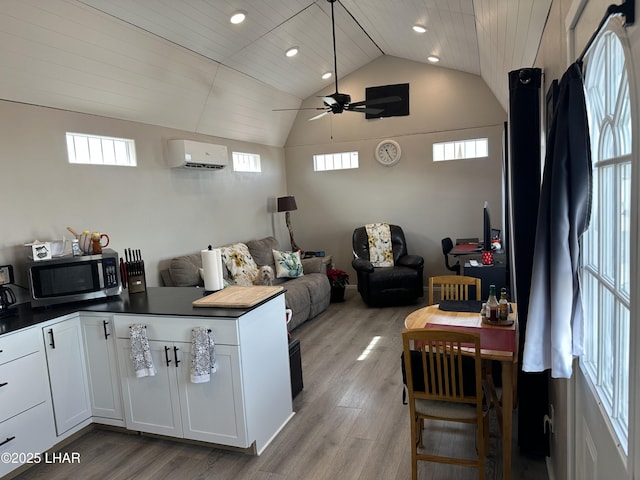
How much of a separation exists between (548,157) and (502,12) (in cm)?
163

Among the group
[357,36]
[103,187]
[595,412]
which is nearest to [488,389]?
[595,412]

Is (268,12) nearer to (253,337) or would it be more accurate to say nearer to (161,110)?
(161,110)

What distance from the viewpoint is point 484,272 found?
13.1 feet

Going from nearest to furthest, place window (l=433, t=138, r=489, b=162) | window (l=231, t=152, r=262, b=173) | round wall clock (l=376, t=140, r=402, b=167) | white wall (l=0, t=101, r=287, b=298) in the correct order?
white wall (l=0, t=101, r=287, b=298) < window (l=231, t=152, r=262, b=173) < window (l=433, t=138, r=489, b=162) < round wall clock (l=376, t=140, r=402, b=167)

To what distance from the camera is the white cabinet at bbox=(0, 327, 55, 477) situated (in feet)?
8.26

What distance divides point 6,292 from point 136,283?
0.85 meters

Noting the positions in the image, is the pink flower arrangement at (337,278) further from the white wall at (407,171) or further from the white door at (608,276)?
the white door at (608,276)

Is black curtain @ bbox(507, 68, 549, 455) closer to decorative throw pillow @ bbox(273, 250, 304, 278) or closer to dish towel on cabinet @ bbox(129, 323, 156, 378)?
dish towel on cabinet @ bbox(129, 323, 156, 378)

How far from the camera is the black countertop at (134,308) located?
2.65 metres

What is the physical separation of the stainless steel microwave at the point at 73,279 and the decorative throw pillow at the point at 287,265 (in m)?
2.63

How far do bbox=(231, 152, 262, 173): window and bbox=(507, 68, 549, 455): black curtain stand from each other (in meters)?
4.21

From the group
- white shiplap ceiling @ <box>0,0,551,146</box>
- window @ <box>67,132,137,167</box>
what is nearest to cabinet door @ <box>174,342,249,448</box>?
window @ <box>67,132,137,167</box>

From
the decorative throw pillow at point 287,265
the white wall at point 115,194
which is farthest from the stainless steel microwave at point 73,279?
the decorative throw pillow at point 287,265

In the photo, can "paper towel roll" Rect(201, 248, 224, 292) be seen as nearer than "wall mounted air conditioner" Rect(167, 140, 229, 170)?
Yes
